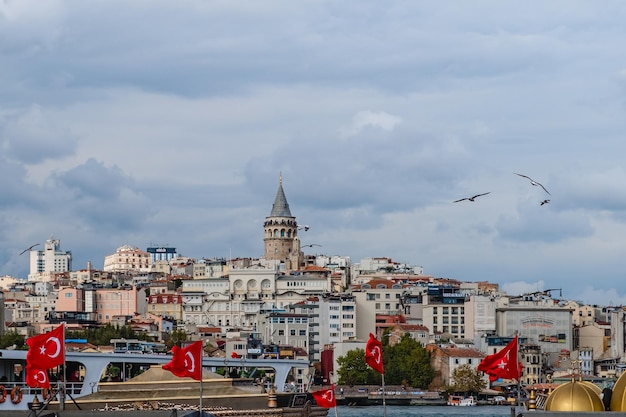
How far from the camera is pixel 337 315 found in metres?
125

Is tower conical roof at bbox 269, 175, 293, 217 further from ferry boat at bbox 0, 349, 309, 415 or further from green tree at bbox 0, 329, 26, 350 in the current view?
ferry boat at bbox 0, 349, 309, 415

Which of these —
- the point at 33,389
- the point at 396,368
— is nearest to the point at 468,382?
the point at 396,368

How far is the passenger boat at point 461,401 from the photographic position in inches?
4136

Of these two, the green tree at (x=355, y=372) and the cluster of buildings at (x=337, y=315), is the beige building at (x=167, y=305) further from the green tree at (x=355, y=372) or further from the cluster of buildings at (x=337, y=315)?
the green tree at (x=355, y=372)

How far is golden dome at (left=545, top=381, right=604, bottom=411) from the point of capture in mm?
23812

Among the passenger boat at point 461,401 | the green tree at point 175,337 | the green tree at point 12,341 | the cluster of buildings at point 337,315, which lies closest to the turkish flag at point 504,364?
the green tree at point 12,341

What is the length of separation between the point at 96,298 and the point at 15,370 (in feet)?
349

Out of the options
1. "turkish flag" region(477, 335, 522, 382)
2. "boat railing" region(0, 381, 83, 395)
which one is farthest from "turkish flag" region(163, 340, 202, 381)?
"boat railing" region(0, 381, 83, 395)

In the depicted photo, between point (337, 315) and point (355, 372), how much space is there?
15527 mm

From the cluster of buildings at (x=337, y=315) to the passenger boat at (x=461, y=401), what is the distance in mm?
4091

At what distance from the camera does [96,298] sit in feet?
470

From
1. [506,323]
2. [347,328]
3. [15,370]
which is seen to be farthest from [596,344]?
[15,370]

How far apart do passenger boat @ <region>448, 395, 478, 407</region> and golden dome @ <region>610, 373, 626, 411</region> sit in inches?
3179

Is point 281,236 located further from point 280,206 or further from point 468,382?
point 468,382
